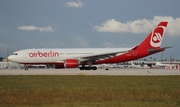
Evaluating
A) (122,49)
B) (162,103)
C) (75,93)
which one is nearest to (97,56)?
(122,49)

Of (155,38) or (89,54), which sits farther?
(155,38)

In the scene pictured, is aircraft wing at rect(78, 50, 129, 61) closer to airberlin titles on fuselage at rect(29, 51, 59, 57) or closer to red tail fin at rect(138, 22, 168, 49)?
airberlin titles on fuselage at rect(29, 51, 59, 57)

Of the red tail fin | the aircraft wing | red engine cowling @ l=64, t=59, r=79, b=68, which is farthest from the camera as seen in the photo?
the red tail fin

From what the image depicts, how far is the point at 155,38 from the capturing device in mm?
48594

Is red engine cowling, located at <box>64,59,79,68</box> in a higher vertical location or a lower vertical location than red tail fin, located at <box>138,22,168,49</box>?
lower

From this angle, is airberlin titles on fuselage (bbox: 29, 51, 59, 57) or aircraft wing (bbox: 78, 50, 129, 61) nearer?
aircraft wing (bbox: 78, 50, 129, 61)

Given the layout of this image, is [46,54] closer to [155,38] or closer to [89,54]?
[89,54]

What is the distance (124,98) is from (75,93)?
9.97 feet

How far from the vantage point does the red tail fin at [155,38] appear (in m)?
48.3

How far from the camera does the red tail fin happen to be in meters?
48.3

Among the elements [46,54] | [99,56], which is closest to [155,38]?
[99,56]

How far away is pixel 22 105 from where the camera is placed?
43.1ft

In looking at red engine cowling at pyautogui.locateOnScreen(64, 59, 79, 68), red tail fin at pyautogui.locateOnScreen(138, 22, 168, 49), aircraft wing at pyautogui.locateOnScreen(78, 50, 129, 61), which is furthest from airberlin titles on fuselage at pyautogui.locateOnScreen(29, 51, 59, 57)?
red tail fin at pyautogui.locateOnScreen(138, 22, 168, 49)

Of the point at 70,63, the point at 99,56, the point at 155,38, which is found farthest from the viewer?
the point at 155,38
